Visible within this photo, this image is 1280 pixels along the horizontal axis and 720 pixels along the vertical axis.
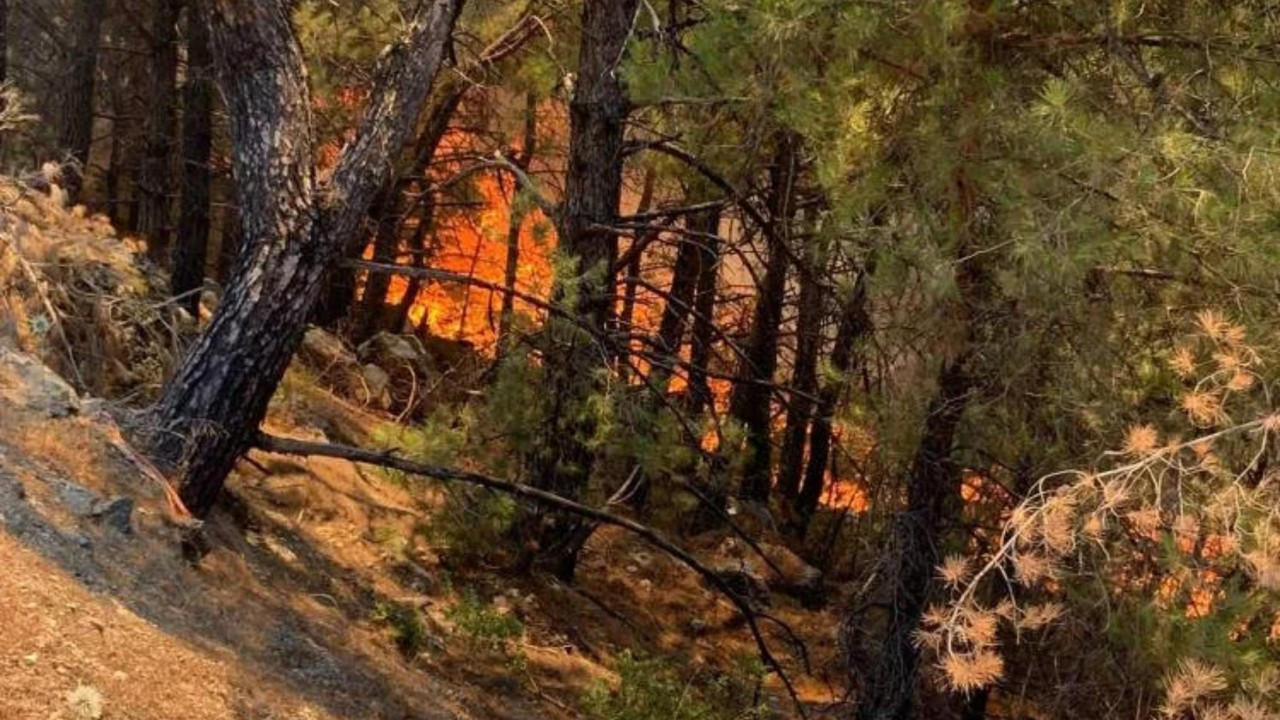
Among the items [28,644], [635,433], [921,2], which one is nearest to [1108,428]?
[921,2]

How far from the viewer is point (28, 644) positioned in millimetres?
3525

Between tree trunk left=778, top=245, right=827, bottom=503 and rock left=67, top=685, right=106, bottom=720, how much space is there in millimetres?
4469

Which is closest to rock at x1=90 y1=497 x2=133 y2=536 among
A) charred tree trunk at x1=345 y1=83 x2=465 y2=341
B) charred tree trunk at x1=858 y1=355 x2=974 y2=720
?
charred tree trunk at x1=858 y1=355 x2=974 y2=720

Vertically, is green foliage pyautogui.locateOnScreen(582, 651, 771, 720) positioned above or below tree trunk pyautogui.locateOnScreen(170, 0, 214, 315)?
below

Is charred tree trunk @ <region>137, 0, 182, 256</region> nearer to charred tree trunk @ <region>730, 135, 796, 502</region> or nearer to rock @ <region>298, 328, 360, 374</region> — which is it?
rock @ <region>298, 328, 360, 374</region>

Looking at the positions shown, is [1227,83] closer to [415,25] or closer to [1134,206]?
[1134,206]

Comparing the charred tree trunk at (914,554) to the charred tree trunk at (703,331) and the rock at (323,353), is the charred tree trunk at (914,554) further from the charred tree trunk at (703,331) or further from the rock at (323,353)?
the rock at (323,353)

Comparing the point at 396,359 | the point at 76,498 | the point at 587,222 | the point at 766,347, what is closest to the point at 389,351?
the point at 396,359

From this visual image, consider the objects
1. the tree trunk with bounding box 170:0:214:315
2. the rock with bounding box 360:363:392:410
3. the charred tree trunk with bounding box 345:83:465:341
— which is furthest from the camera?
the charred tree trunk with bounding box 345:83:465:341

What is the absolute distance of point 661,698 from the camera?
6781 millimetres

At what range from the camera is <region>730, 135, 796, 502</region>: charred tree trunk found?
7.94 meters

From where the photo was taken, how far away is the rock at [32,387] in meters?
5.25

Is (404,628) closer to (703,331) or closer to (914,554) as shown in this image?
(914,554)

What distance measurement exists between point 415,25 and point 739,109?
1762mm
